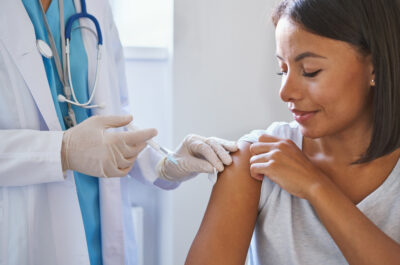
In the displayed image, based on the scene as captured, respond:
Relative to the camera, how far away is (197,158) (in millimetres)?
1198

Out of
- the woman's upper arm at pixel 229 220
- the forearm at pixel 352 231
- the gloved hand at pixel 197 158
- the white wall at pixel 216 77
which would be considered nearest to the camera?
the forearm at pixel 352 231

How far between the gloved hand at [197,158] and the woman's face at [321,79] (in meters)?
0.24

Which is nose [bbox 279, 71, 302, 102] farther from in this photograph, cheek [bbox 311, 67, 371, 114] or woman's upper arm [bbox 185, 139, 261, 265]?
woman's upper arm [bbox 185, 139, 261, 265]

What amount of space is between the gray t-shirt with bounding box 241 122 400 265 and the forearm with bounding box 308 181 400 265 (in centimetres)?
9

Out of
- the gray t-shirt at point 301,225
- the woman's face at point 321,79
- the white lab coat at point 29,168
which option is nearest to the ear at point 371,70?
the woman's face at point 321,79

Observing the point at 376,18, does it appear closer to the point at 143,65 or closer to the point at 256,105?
the point at 256,105

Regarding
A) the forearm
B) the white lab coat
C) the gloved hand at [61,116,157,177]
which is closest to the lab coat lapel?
the white lab coat

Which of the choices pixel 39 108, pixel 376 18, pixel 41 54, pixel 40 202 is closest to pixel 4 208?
pixel 40 202

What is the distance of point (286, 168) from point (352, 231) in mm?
224

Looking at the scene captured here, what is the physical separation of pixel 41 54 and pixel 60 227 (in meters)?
0.51

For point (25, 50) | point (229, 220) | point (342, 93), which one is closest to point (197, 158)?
point (229, 220)

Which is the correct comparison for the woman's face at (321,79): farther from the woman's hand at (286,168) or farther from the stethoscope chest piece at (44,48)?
the stethoscope chest piece at (44,48)

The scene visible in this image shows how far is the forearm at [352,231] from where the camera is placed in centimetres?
86

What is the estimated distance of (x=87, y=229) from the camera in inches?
48.3
